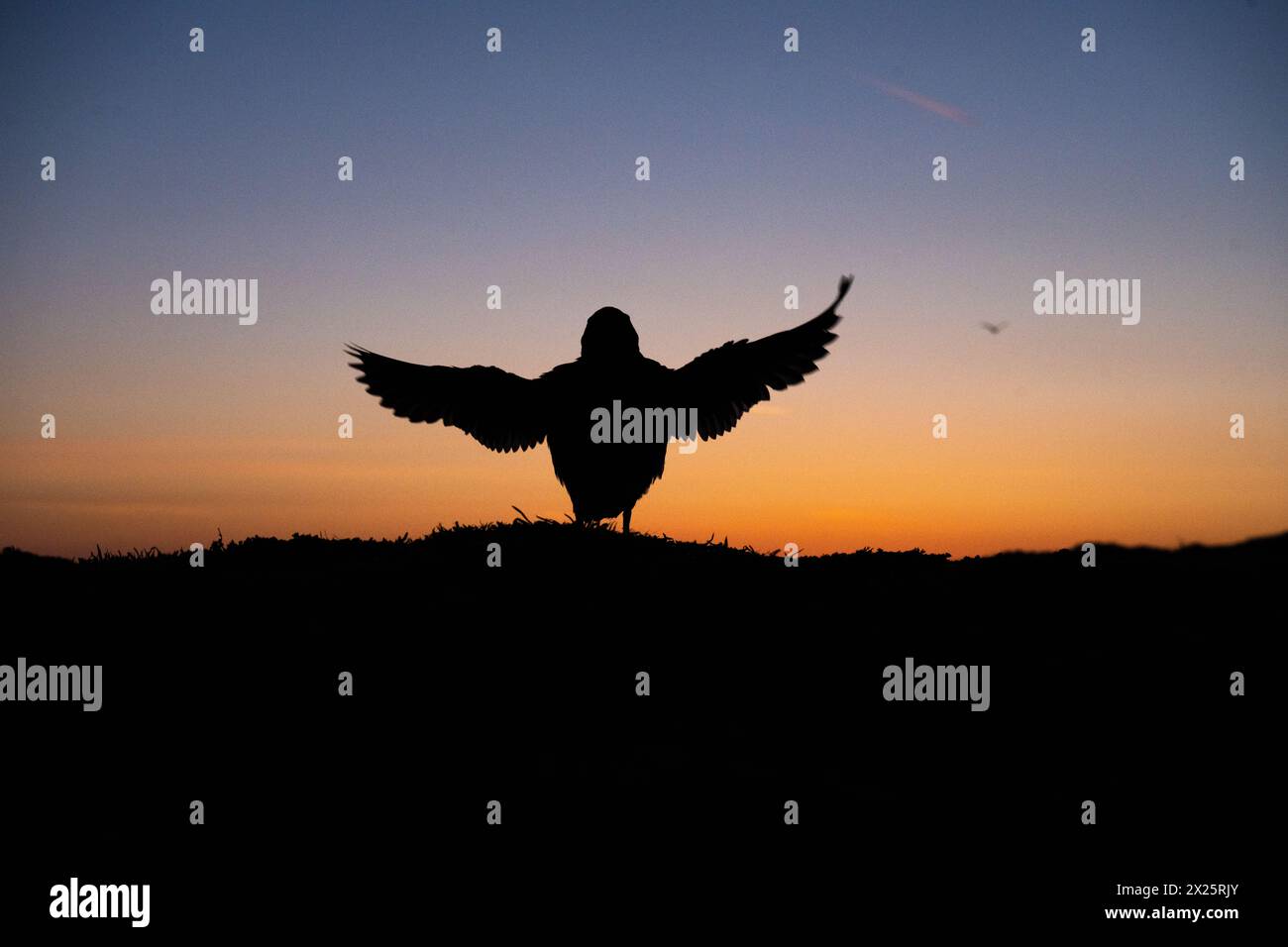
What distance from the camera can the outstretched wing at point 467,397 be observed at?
11320 mm

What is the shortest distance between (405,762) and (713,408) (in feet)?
20.1

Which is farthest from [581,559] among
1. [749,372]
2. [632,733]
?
[749,372]

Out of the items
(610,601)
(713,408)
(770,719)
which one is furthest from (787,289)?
(770,719)

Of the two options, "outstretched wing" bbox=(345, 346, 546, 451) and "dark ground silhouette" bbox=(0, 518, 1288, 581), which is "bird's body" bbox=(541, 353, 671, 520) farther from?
"dark ground silhouette" bbox=(0, 518, 1288, 581)

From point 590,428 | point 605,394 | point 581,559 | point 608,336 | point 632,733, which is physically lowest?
point 632,733

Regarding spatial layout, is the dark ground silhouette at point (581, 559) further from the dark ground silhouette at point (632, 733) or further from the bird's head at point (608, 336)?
the bird's head at point (608, 336)

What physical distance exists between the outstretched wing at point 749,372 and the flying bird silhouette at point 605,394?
1cm

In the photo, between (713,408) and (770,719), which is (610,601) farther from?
(713,408)

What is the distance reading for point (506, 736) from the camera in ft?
21.0

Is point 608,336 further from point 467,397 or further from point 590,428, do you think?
point 467,397

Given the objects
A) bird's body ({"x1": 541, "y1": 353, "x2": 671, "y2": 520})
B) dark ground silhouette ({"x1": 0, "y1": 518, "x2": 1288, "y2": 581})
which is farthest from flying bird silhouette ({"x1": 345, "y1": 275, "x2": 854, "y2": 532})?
dark ground silhouette ({"x1": 0, "y1": 518, "x2": 1288, "y2": 581})

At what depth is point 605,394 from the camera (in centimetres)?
1077

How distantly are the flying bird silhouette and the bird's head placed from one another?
0.04 ft

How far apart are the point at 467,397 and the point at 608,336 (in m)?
1.89
